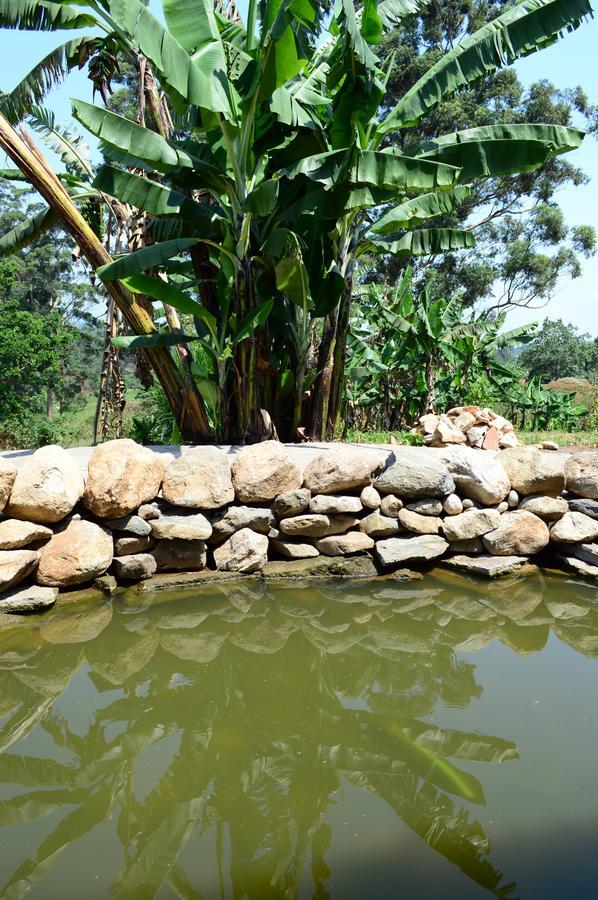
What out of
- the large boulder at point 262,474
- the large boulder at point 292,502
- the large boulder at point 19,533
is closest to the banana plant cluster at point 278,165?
the large boulder at point 262,474

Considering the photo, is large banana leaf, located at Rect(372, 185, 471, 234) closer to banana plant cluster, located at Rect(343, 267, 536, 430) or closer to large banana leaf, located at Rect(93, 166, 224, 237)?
large banana leaf, located at Rect(93, 166, 224, 237)

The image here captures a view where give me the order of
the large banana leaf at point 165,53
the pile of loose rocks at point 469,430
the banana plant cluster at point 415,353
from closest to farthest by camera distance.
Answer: the large banana leaf at point 165,53 → the pile of loose rocks at point 469,430 → the banana plant cluster at point 415,353

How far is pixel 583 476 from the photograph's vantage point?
5.86 m

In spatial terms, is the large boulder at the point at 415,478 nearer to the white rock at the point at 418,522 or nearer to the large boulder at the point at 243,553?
the white rock at the point at 418,522

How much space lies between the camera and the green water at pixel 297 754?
2.12m

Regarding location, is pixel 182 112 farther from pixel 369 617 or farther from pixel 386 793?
pixel 386 793

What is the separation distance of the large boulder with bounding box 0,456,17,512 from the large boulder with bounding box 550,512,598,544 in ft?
14.5

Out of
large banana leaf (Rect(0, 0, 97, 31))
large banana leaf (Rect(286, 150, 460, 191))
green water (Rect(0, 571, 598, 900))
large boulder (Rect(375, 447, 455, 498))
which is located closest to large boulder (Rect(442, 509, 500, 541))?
large boulder (Rect(375, 447, 455, 498))

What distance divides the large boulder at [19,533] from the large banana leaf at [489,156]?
4971mm

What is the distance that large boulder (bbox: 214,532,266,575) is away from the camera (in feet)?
17.2

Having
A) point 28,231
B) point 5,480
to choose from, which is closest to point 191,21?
point 28,231

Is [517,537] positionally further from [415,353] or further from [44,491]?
[415,353]

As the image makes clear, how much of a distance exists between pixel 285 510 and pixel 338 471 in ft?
1.82

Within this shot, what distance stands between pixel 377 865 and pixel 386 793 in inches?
15.3
